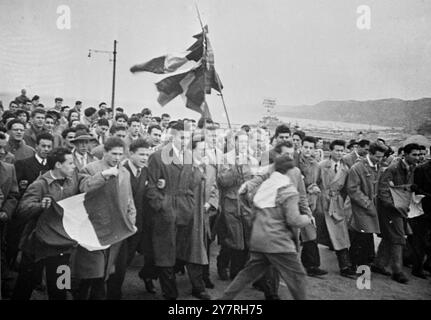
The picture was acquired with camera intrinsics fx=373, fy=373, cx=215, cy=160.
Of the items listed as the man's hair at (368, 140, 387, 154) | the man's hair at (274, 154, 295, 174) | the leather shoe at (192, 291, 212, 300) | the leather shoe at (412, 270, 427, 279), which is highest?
the man's hair at (368, 140, 387, 154)

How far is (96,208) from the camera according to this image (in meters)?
3.98

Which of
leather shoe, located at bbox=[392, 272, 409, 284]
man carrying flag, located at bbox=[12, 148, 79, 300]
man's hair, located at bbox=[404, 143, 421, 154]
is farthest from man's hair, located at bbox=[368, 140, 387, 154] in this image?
man carrying flag, located at bbox=[12, 148, 79, 300]

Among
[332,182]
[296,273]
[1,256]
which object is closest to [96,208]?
[1,256]

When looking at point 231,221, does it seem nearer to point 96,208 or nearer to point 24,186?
point 96,208

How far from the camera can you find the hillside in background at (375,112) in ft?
27.2

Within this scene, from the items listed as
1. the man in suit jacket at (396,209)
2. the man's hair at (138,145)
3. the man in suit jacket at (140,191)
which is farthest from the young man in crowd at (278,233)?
the man in suit jacket at (396,209)

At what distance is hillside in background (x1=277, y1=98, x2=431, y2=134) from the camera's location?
326 inches

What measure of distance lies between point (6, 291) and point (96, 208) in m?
1.62

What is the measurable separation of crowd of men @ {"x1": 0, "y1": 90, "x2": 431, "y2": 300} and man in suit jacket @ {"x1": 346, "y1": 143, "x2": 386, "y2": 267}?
2 cm

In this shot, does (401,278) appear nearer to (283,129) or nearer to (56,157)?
(283,129)

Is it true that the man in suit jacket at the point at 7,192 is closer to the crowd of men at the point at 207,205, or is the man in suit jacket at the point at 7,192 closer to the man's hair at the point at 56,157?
the crowd of men at the point at 207,205

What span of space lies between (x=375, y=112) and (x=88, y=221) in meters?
8.17

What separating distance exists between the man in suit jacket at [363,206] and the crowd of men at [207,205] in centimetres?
2

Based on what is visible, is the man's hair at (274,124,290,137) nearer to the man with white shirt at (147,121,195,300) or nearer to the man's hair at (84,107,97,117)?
the man with white shirt at (147,121,195,300)
